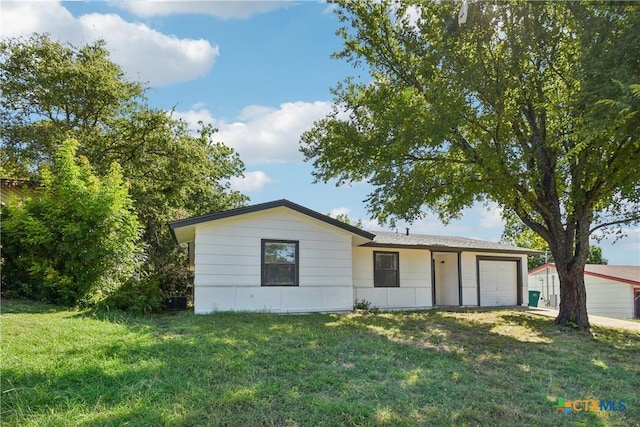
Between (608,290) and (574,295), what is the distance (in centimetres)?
1658

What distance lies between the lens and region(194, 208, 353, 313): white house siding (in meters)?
11.3

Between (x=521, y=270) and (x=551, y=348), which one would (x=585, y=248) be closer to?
(x=551, y=348)

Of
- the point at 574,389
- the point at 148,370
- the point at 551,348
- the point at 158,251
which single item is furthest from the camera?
the point at 158,251

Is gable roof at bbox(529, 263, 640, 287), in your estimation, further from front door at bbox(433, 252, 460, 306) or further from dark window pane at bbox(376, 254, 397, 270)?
dark window pane at bbox(376, 254, 397, 270)

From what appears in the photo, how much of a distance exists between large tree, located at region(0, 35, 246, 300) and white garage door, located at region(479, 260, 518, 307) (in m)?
11.4

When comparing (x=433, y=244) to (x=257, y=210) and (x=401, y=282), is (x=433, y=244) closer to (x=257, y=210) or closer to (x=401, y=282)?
(x=401, y=282)

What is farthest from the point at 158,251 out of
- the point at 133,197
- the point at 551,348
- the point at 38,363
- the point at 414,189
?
the point at 551,348

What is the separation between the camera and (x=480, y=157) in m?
10.5

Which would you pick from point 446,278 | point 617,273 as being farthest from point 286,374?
point 617,273

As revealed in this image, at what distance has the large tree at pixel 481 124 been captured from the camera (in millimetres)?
9945

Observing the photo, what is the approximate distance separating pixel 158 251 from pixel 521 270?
14.8 m

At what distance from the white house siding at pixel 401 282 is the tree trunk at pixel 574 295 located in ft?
16.2

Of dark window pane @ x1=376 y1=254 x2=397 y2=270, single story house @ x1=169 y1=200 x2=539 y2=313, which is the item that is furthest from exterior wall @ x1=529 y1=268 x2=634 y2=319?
dark window pane @ x1=376 y1=254 x2=397 y2=270

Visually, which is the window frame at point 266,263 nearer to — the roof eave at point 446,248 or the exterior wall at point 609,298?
the roof eave at point 446,248
